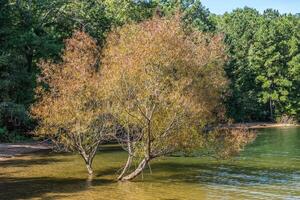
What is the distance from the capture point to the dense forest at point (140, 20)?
5181 centimetres

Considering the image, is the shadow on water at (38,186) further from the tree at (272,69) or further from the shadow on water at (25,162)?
the tree at (272,69)

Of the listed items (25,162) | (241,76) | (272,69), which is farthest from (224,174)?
(272,69)

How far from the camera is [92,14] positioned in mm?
64875

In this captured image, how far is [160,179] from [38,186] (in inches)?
286

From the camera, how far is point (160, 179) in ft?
98.8

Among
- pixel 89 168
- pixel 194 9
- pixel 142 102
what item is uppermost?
pixel 194 9

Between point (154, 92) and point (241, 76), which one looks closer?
point (154, 92)

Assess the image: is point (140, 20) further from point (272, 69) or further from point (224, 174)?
point (224, 174)

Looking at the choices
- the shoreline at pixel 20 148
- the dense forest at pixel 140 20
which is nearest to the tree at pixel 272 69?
the dense forest at pixel 140 20

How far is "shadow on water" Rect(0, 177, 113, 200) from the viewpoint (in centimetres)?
2511

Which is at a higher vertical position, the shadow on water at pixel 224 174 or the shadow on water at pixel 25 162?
the shadow on water at pixel 25 162

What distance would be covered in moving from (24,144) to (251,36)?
6521 centimetres

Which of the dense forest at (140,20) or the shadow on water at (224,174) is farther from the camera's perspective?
the dense forest at (140,20)

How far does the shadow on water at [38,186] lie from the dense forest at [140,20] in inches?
602
